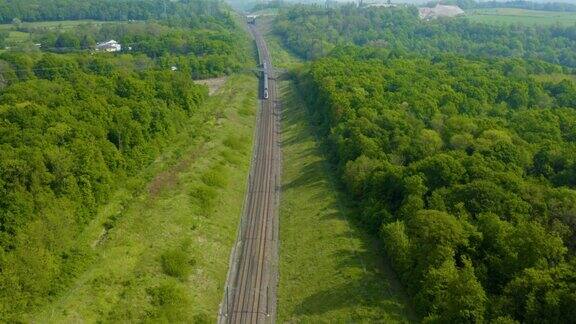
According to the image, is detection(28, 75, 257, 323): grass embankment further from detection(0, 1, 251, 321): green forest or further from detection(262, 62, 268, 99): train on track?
detection(262, 62, 268, 99): train on track

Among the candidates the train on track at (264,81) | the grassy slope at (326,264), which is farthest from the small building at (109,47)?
the grassy slope at (326,264)

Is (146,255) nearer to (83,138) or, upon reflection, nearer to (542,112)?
(83,138)

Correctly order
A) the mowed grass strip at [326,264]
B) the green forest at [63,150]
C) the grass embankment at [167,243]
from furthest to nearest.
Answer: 1. the green forest at [63,150]
2. the mowed grass strip at [326,264]
3. the grass embankment at [167,243]

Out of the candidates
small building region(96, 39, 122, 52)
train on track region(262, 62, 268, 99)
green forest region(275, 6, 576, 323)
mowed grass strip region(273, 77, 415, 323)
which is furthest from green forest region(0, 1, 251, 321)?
small building region(96, 39, 122, 52)

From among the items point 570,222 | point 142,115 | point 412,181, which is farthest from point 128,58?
point 570,222

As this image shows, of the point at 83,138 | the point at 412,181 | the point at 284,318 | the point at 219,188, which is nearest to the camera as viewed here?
the point at 284,318

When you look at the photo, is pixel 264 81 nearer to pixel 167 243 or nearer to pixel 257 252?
pixel 257 252

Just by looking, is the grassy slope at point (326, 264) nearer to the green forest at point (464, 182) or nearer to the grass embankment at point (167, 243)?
the green forest at point (464, 182)
